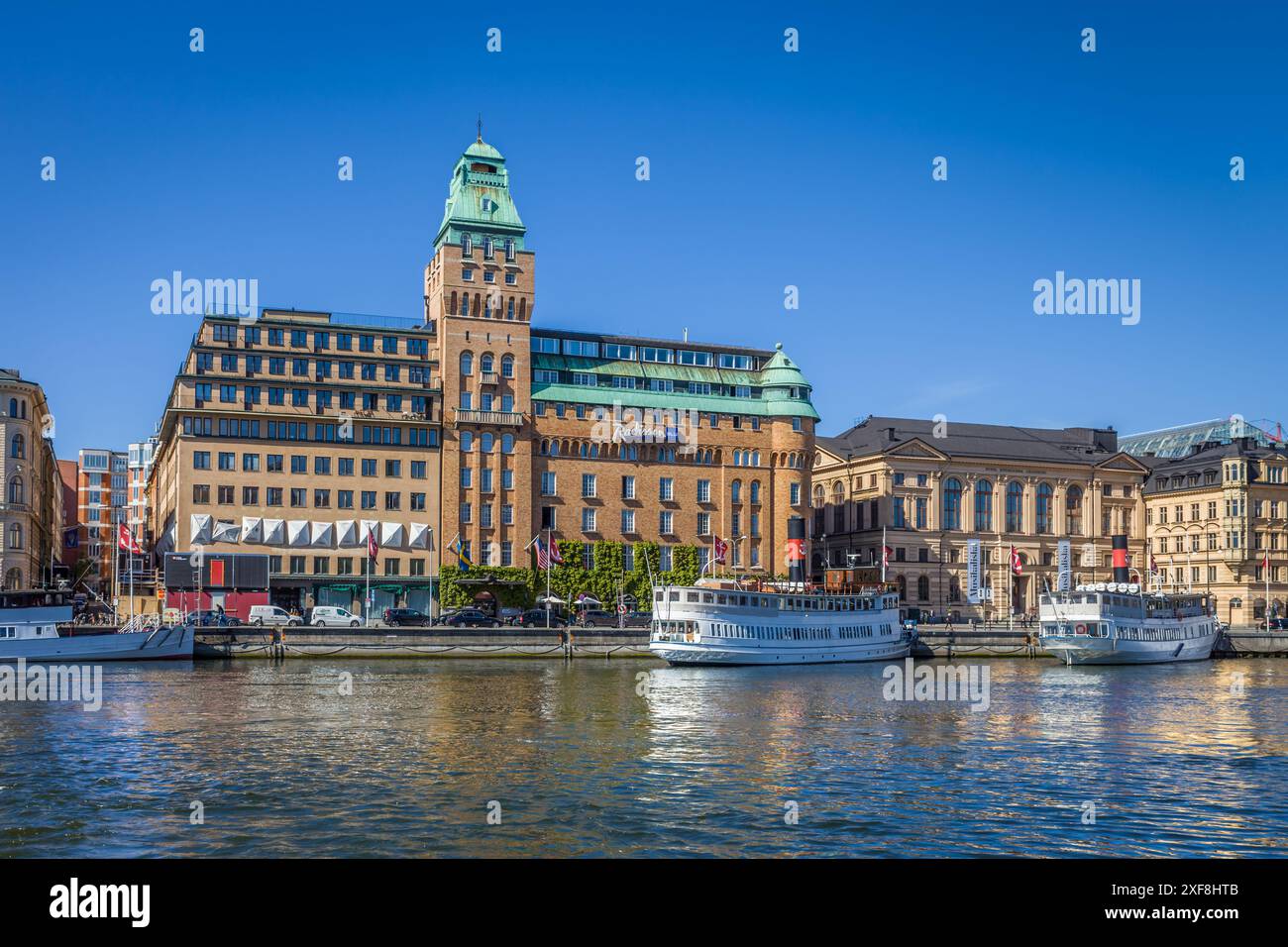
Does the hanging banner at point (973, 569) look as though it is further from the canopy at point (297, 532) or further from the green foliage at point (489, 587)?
the canopy at point (297, 532)

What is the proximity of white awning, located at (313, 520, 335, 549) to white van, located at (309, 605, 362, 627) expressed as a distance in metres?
11.5

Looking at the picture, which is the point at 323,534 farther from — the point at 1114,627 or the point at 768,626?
the point at 1114,627

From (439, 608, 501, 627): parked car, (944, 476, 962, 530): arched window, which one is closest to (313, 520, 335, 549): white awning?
(439, 608, 501, 627): parked car

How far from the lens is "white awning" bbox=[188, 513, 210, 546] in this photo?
115000 mm

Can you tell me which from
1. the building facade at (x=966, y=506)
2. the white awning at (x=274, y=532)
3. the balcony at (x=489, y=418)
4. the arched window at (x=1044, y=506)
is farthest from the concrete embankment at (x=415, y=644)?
the arched window at (x=1044, y=506)

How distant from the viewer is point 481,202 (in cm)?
12938

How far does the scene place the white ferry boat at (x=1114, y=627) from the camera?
353 feet

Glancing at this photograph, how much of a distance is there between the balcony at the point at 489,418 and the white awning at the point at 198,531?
25745mm

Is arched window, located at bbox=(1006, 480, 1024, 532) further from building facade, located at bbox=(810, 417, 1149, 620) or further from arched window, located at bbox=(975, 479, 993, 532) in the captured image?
arched window, located at bbox=(975, 479, 993, 532)

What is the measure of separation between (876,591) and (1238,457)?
237 feet
